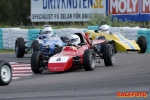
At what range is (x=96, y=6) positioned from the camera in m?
35.0

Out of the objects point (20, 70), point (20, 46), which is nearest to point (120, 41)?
point (20, 46)

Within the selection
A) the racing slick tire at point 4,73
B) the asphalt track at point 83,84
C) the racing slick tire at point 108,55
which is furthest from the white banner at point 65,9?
the racing slick tire at point 4,73

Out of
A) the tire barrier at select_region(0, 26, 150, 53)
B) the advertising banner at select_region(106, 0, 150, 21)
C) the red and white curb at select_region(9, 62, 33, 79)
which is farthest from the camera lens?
the advertising banner at select_region(106, 0, 150, 21)

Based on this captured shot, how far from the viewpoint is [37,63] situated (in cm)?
1655

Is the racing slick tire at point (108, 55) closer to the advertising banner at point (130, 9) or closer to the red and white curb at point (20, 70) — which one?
the red and white curb at point (20, 70)

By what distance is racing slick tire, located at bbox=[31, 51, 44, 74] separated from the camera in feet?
54.3

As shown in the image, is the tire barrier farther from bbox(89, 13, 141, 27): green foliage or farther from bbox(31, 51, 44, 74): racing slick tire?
bbox(31, 51, 44, 74): racing slick tire

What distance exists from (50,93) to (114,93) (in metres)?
1.30

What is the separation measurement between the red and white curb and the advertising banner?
1380 cm

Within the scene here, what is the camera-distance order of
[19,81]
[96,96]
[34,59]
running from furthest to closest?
[34,59] → [19,81] → [96,96]

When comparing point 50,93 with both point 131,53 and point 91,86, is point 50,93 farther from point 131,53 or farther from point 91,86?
point 131,53

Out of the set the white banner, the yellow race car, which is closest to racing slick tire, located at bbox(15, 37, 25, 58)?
the yellow race car

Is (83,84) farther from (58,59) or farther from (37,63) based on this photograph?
(37,63)

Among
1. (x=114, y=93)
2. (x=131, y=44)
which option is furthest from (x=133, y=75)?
(x=131, y=44)
